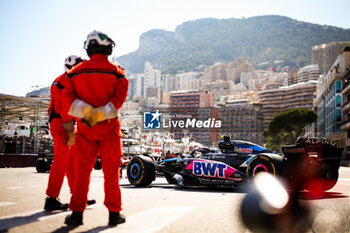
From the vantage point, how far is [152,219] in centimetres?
409

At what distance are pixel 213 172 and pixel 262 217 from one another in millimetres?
4763

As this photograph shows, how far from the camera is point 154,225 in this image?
147 inches

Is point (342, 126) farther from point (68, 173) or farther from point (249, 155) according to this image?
point (68, 173)

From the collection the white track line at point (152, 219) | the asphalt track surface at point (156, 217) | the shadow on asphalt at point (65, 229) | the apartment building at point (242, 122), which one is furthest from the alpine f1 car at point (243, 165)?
the apartment building at point (242, 122)

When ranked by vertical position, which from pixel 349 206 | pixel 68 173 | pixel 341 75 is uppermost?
pixel 341 75

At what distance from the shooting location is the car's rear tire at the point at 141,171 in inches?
350

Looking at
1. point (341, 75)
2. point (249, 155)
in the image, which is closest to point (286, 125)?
point (341, 75)

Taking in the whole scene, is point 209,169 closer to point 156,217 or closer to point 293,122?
point 156,217

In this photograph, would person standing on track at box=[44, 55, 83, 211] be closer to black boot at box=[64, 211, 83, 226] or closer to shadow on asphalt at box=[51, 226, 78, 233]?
black boot at box=[64, 211, 83, 226]

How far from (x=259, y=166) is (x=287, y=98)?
175 meters

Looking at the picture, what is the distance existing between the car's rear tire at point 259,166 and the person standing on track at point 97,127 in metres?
4.15

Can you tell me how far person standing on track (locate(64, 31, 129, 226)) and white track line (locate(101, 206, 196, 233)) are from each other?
0.63 ft

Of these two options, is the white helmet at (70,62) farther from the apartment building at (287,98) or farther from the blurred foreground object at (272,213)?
the apartment building at (287,98)

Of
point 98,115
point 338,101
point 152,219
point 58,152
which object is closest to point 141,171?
point 58,152
